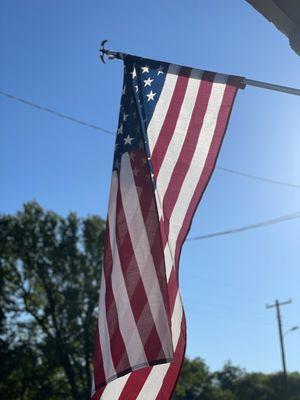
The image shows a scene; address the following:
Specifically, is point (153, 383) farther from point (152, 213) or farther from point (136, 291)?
point (152, 213)

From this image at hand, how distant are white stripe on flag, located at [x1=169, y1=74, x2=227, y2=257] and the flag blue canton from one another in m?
0.50

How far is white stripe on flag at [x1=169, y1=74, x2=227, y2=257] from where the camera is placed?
15.8 feet

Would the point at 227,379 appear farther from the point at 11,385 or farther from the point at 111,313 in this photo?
the point at 111,313

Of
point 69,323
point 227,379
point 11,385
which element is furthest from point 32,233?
point 227,379

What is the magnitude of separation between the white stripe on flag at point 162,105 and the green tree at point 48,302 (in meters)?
29.8

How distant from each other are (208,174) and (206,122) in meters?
0.54

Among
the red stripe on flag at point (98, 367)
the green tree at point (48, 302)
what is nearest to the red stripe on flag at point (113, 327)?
the red stripe on flag at point (98, 367)

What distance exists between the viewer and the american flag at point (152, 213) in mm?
4492

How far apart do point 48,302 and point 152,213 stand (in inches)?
1221

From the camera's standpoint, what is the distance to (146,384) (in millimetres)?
4617

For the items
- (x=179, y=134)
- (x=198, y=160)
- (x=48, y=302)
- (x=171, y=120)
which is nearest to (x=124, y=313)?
(x=198, y=160)

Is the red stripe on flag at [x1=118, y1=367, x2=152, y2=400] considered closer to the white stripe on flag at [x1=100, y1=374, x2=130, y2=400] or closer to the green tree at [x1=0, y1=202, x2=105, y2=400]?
the white stripe on flag at [x1=100, y1=374, x2=130, y2=400]

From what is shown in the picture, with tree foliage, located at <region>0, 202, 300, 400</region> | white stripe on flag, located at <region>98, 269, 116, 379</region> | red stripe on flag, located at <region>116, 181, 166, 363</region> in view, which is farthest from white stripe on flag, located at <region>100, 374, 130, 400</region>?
tree foliage, located at <region>0, 202, 300, 400</region>

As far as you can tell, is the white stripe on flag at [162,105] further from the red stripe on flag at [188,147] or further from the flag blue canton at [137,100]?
the red stripe on flag at [188,147]
